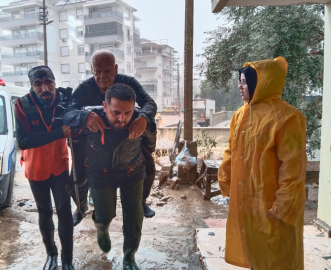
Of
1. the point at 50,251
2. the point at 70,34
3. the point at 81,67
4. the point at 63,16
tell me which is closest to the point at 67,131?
the point at 50,251

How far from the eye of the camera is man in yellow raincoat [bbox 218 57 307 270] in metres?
1.81

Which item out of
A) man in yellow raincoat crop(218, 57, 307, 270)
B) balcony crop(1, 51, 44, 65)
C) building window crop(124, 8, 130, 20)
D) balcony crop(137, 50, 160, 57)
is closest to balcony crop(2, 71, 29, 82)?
balcony crop(1, 51, 44, 65)

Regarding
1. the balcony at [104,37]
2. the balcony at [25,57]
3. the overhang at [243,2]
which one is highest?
the balcony at [104,37]

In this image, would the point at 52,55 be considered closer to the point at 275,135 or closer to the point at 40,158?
the point at 40,158

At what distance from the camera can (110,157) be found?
2330 millimetres

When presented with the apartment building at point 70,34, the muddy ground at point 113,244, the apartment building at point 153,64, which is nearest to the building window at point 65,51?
the apartment building at point 70,34

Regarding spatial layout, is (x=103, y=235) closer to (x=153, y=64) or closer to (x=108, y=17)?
(x=108, y=17)

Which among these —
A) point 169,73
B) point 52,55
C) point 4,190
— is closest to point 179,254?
point 4,190

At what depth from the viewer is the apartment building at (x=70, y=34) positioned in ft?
50.8

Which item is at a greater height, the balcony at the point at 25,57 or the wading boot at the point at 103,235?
the balcony at the point at 25,57

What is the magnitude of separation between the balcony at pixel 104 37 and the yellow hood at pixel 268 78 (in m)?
14.5

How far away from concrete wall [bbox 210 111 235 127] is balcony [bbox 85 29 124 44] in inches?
327

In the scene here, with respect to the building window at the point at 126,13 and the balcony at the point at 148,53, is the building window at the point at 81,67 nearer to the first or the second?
the building window at the point at 126,13

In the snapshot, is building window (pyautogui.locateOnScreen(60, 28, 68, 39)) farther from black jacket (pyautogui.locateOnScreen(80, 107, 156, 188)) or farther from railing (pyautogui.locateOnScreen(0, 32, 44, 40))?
black jacket (pyautogui.locateOnScreen(80, 107, 156, 188))
